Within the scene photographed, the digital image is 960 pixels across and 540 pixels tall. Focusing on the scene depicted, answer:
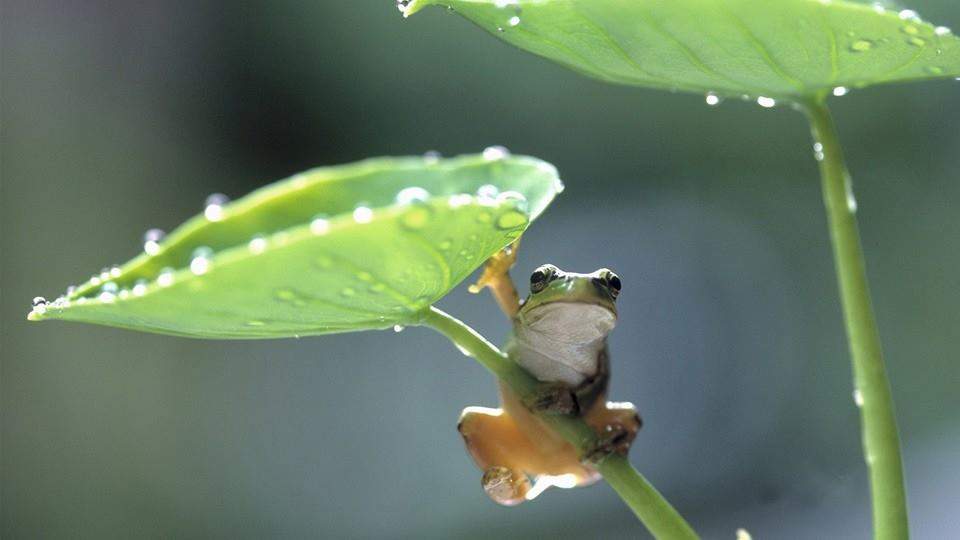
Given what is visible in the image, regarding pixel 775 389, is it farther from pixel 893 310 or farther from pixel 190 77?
pixel 190 77

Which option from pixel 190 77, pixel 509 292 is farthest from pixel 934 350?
pixel 509 292

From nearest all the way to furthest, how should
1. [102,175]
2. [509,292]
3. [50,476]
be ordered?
[509,292] → [50,476] → [102,175]

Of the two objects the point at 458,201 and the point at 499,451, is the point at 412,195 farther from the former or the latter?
the point at 499,451

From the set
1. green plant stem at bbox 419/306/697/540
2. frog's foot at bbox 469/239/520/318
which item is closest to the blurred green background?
frog's foot at bbox 469/239/520/318

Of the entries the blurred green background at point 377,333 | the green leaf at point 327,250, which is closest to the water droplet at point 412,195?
the green leaf at point 327,250

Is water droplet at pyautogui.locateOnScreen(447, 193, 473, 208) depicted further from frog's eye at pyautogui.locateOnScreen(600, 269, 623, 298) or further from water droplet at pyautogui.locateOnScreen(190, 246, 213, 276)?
frog's eye at pyautogui.locateOnScreen(600, 269, 623, 298)

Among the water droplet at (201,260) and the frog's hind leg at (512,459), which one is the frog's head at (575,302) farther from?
the water droplet at (201,260)
